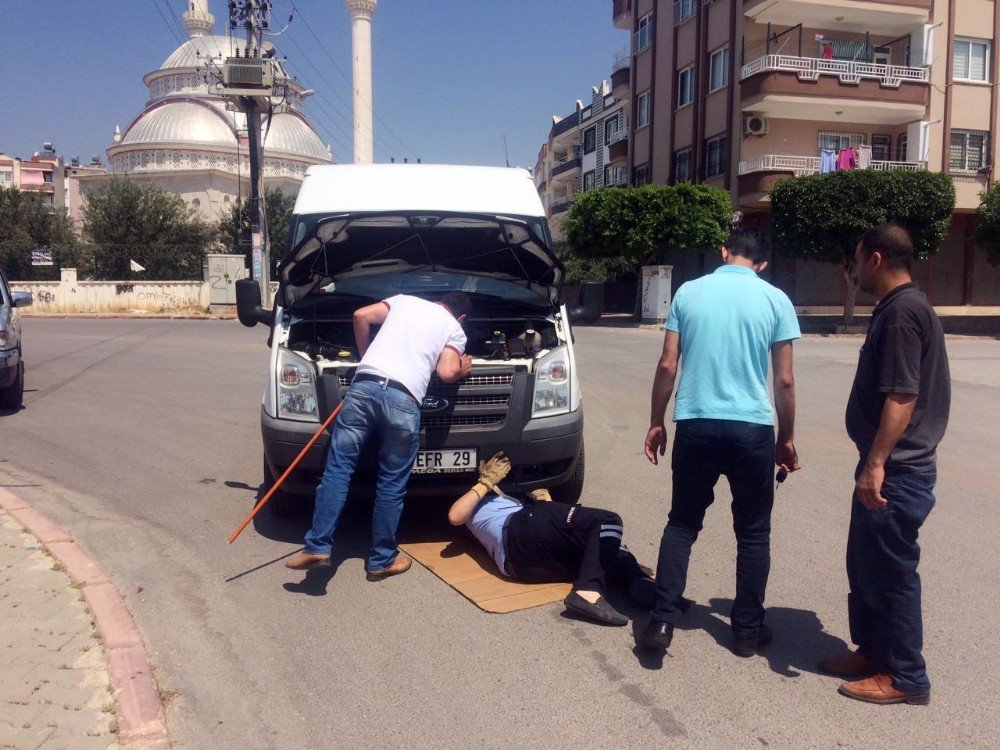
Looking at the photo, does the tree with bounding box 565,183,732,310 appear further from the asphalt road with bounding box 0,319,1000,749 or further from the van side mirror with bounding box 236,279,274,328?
the van side mirror with bounding box 236,279,274,328

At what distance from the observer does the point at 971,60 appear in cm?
3541

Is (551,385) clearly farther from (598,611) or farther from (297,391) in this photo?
(598,611)

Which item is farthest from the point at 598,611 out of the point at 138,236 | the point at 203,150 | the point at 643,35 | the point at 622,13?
the point at 203,150

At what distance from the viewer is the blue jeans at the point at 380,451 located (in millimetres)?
4961

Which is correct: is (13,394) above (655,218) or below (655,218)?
below

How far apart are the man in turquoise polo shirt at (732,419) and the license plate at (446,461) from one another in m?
1.65

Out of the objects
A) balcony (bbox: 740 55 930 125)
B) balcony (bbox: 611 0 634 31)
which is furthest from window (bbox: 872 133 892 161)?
balcony (bbox: 611 0 634 31)

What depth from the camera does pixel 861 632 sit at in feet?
12.8

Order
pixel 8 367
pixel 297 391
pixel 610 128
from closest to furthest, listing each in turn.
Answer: pixel 297 391, pixel 8 367, pixel 610 128

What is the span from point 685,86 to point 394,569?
120 ft

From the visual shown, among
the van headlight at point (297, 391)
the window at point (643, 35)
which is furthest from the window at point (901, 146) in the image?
the van headlight at point (297, 391)

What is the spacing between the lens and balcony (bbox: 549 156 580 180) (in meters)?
63.1

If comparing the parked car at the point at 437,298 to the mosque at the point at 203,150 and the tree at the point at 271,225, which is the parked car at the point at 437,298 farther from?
the mosque at the point at 203,150

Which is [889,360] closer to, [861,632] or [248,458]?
[861,632]
